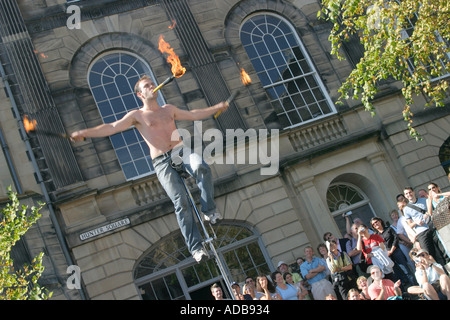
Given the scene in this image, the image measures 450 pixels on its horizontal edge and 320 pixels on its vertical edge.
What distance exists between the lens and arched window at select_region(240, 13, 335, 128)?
18203 mm

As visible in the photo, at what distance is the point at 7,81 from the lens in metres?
16.2

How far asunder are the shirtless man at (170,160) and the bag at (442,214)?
3456 mm

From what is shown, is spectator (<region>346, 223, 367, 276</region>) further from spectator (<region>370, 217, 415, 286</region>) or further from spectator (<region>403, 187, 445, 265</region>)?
spectator (<region>403, 187, 445, 265</region>)

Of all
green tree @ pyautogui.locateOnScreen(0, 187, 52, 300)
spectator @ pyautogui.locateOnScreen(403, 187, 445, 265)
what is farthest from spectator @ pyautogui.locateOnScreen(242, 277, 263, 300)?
green tree @ pyautogui.locateOnScreen(0, 187, 52, 300)

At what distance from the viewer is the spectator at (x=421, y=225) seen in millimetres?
10969

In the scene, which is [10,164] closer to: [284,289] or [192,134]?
[192,134]

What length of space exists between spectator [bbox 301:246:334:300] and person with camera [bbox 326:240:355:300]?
809 mm

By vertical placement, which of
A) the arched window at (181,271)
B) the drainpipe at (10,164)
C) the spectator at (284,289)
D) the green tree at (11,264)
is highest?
the drainpipe at (10,164)

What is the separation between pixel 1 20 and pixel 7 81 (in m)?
1.73

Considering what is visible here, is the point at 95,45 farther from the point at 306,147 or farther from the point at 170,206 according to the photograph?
the point at 306,147

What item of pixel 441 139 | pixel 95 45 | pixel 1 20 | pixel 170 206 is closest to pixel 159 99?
pixel 95 45

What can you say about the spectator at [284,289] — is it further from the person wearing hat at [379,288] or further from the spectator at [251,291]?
the person wearing hat at [379,288]

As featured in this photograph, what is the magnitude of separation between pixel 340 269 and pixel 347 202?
23.9ft

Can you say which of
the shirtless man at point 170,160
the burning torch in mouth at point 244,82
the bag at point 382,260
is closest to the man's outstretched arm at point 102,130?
the shirtless man at point 170,160
